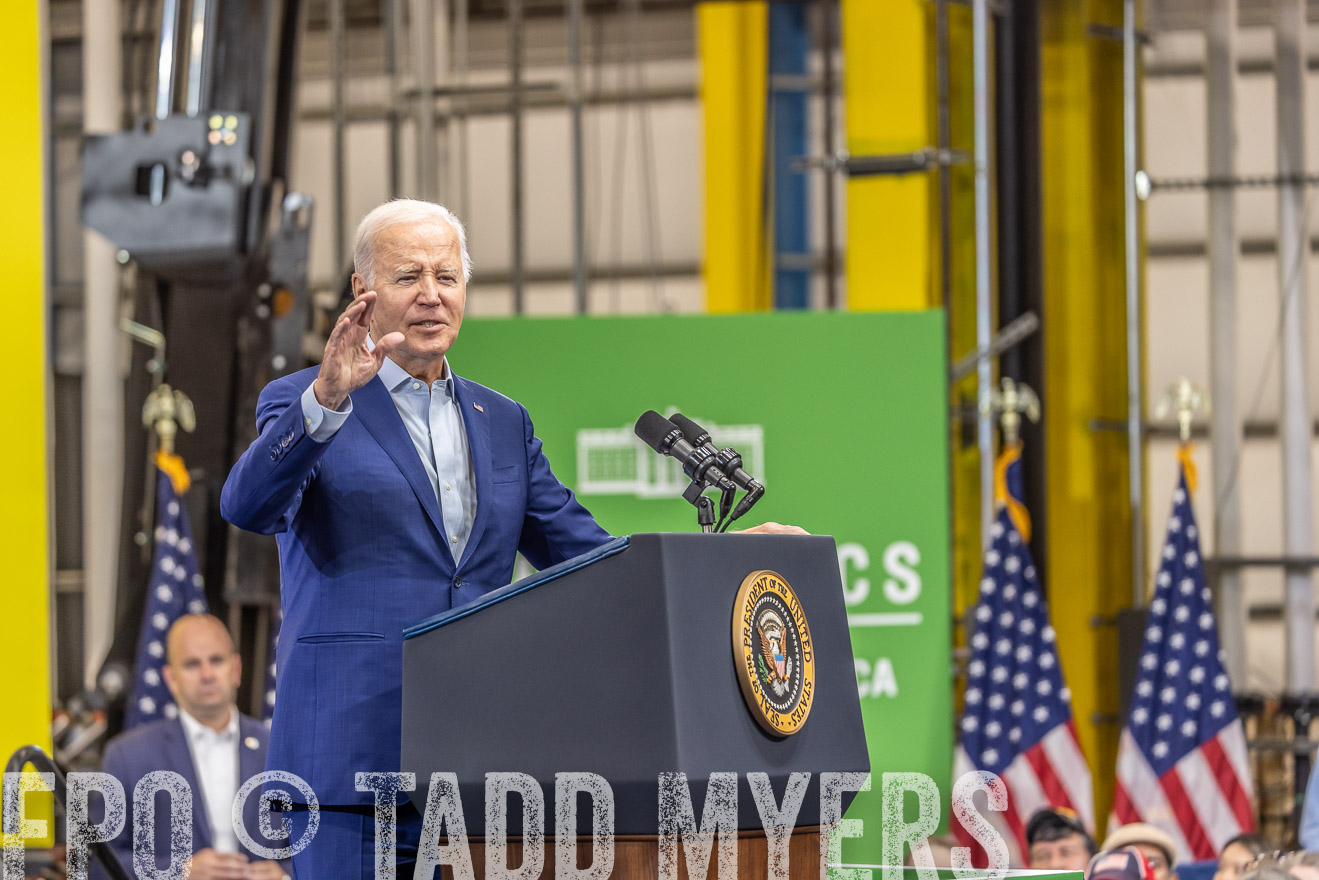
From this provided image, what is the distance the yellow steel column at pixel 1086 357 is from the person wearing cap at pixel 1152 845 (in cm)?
314

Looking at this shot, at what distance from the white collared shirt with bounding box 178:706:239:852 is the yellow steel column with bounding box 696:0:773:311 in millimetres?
4904

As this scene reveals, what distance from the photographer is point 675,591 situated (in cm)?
168

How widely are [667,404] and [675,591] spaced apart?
3.57 m

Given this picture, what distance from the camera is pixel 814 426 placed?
5.23 metres

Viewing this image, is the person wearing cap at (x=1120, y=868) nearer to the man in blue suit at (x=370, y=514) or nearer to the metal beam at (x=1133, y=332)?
the man in blue suit at (x=370, y=514)

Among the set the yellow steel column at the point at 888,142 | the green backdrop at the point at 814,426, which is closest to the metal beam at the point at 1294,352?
the yellow steel column at the point at 888,142

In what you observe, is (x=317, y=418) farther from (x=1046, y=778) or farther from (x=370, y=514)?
(x=1046, y=778)

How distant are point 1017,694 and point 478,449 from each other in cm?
555

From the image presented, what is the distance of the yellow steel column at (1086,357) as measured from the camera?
28.5 feet

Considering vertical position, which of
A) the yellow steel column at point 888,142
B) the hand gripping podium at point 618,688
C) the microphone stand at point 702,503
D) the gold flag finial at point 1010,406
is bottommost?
the hand gripping podium at point 618,688

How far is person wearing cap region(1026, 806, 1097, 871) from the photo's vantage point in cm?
540

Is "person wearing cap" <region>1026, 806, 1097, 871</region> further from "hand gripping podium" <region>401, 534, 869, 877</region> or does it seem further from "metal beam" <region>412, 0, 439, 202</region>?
"hand gripping podium" <region>401, 534, 869, 877</region>

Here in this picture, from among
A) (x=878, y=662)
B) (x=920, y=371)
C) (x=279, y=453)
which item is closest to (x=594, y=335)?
(x=920, y=371)

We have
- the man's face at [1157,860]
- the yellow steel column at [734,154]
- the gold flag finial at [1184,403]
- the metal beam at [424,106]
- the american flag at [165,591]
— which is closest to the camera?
the man's face at [1157,860]
